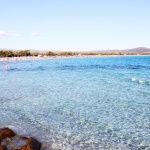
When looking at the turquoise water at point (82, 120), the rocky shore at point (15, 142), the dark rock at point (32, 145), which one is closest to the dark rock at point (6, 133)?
the rocky shore at point (15, 142)

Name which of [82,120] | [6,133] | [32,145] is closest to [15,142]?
[6,133]

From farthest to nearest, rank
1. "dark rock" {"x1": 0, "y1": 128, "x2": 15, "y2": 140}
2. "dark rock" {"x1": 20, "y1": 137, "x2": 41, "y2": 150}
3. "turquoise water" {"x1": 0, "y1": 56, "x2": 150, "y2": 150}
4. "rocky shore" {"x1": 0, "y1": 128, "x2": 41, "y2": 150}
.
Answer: "dark rock" {"x1": 0, "y1": 128, "x2": 15, "y2": 140} → "turquoise water" {"x1": 0, "y1": 56, "x2": 150, "y2": 150} → "rocky shore" {"x1": 0, "y1": 128, "x2": 41, "y2": 150} → "dark rock" {"x1": 20, "y1": 137, "x2": 41, "y2": 150}

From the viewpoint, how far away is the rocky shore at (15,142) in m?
10.0

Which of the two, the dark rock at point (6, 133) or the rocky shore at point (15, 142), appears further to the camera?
the dark rock at point (6, 133)

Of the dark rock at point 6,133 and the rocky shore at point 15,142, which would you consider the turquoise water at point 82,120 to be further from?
the dark rock at point 6,133

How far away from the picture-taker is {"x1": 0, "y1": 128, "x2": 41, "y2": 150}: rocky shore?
1002 cm

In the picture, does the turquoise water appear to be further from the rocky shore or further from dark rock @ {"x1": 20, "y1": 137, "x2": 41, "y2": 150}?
the rocky shore

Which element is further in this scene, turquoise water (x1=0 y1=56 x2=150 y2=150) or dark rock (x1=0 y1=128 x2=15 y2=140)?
dark rock (x1=0 y1=128 x2=15 y2=140)

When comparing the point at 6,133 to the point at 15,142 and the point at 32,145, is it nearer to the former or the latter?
the point at 15,142

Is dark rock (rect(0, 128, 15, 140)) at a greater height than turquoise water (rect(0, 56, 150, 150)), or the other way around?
dark rock (rect(0, 128, 15, 140))

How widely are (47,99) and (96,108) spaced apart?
526cm

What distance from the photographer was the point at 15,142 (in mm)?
11023

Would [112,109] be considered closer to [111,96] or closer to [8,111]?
[111,96]

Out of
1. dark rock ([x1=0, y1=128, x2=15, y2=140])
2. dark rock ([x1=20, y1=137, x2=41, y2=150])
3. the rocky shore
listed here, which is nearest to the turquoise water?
dark rock ([x1=20, y1=137, x2=41, y2=150])
